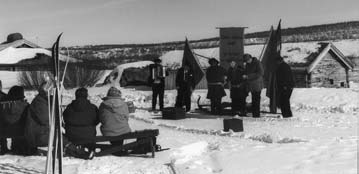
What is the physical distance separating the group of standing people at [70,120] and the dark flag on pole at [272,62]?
264 inches

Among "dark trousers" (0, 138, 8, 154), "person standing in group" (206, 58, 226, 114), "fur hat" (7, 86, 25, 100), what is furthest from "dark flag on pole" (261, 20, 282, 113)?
"dark trousers" (0, 138, 8, 154)

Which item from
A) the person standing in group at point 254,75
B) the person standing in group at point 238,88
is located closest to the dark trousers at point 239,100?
the person standing in group at point 238,88

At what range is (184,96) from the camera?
1647cm

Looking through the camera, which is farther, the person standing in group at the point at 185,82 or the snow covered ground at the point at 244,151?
the person standing in group at the point at 185,82

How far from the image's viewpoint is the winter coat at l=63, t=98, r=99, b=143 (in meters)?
8.60

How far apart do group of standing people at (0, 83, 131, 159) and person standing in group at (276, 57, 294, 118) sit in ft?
20.7

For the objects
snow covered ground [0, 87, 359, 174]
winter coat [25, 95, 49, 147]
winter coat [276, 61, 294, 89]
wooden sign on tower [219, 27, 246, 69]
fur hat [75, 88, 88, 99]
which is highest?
wooden sign on tower [219, 27, 246, 69]

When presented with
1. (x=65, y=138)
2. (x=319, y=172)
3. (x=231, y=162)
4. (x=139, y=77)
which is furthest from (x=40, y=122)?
(x=139, y=77)

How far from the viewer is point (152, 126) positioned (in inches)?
531

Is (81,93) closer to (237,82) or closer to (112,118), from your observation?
(112,118)

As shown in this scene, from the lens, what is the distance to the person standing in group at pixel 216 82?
15258mm

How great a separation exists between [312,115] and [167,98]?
874 centimetres

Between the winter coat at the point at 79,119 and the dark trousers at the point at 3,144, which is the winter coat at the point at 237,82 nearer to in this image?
the winter coat at the point at 79,119

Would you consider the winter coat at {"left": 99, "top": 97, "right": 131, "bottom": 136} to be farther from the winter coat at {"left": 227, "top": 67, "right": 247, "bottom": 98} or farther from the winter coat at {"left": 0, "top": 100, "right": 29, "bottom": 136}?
the winter coat at {"left": 227, "top": 67, "right": 247, "bottom": 98}
